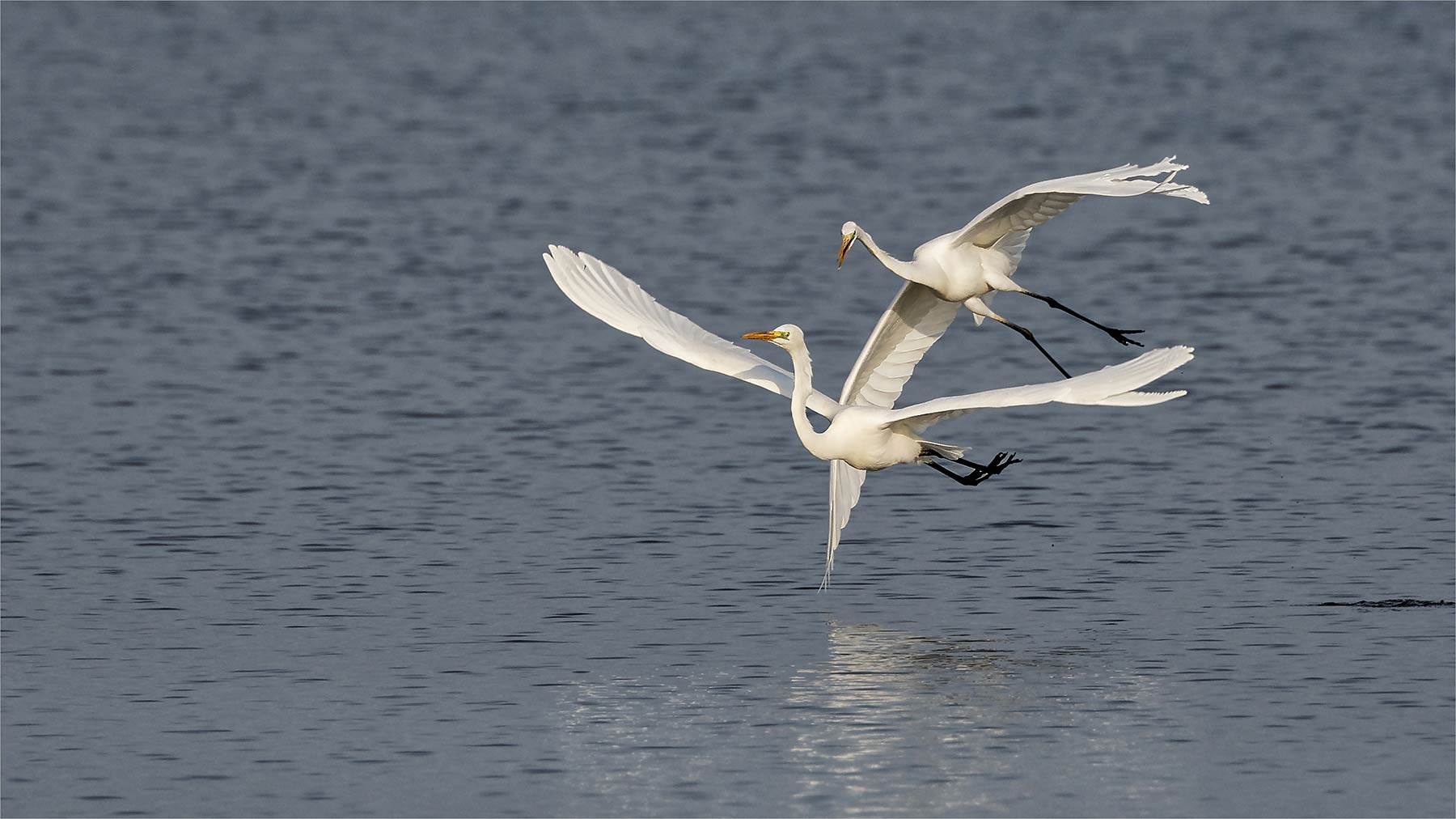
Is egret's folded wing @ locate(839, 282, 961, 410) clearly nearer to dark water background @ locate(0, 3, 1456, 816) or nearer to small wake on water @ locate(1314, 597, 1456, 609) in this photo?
dark water background @ locate(0, 3, 1456, 816)

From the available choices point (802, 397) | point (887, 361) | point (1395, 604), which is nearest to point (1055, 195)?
point (802, 397)

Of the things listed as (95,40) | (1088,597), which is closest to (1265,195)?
(1088,597)

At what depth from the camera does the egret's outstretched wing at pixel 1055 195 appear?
14414 mm

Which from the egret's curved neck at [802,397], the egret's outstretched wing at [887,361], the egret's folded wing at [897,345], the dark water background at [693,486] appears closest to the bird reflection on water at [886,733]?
the dark water background at [693,486]

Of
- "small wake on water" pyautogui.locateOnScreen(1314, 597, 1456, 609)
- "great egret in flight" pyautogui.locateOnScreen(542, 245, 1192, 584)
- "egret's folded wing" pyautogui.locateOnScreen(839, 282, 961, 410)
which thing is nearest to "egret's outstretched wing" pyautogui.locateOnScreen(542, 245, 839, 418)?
"great egret in flight" pyautogui.locateOnScreen(542, 245, 1192, 584)

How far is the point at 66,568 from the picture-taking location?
58.8 ft

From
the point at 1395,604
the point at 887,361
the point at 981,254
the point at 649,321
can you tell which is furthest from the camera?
the point at 887,361

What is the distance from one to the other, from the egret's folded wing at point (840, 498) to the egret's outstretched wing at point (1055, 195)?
1889 millimetres

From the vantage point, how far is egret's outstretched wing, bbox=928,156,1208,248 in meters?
14.4

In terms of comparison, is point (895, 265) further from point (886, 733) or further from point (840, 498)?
point (886, 733)

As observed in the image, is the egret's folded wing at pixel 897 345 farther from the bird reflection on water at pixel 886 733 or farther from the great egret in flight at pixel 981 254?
the bird reflection on water at pixel 886 733

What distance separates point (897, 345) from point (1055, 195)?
2188 millimetres

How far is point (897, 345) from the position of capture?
17.5 m

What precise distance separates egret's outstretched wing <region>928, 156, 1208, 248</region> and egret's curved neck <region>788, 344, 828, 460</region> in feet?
4.25
